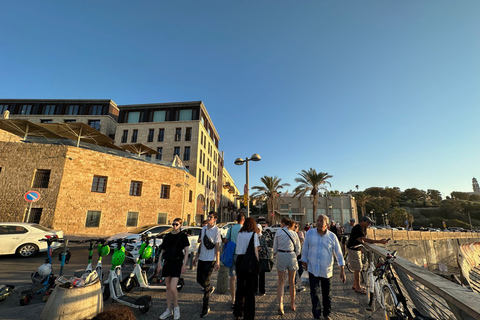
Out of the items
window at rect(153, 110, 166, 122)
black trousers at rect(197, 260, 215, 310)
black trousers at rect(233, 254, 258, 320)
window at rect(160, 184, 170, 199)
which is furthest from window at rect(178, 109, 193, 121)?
black trousers at rect(233, 254, 258, 320)

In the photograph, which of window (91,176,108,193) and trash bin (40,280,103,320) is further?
window (91,176,108,193)

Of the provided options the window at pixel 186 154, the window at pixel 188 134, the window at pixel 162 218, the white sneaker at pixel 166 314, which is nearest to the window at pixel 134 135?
the window at pixel 188 134

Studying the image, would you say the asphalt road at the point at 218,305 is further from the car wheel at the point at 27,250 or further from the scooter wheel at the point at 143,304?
the car wheel at the point at 27,250

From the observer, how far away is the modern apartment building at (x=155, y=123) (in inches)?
1316

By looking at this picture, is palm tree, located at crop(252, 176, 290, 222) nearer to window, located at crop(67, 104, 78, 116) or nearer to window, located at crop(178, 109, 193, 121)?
window, located at crop(178, 109, 193, 121)

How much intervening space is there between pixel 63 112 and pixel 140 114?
13594 mm

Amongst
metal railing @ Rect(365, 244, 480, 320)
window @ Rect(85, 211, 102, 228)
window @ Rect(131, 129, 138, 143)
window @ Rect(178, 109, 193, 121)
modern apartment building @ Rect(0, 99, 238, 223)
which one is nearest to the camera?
metal railing @ Rect(365, 244, 480, 320)

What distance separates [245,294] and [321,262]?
4.96ft

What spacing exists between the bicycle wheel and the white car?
13.2 metres

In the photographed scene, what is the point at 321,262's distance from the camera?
417 cm

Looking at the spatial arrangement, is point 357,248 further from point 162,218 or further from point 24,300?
point 162,218

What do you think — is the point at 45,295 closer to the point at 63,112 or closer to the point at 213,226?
the point at 213,226

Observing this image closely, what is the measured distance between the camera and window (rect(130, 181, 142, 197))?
73.6ft

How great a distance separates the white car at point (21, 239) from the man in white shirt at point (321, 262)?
12054 millimetres
